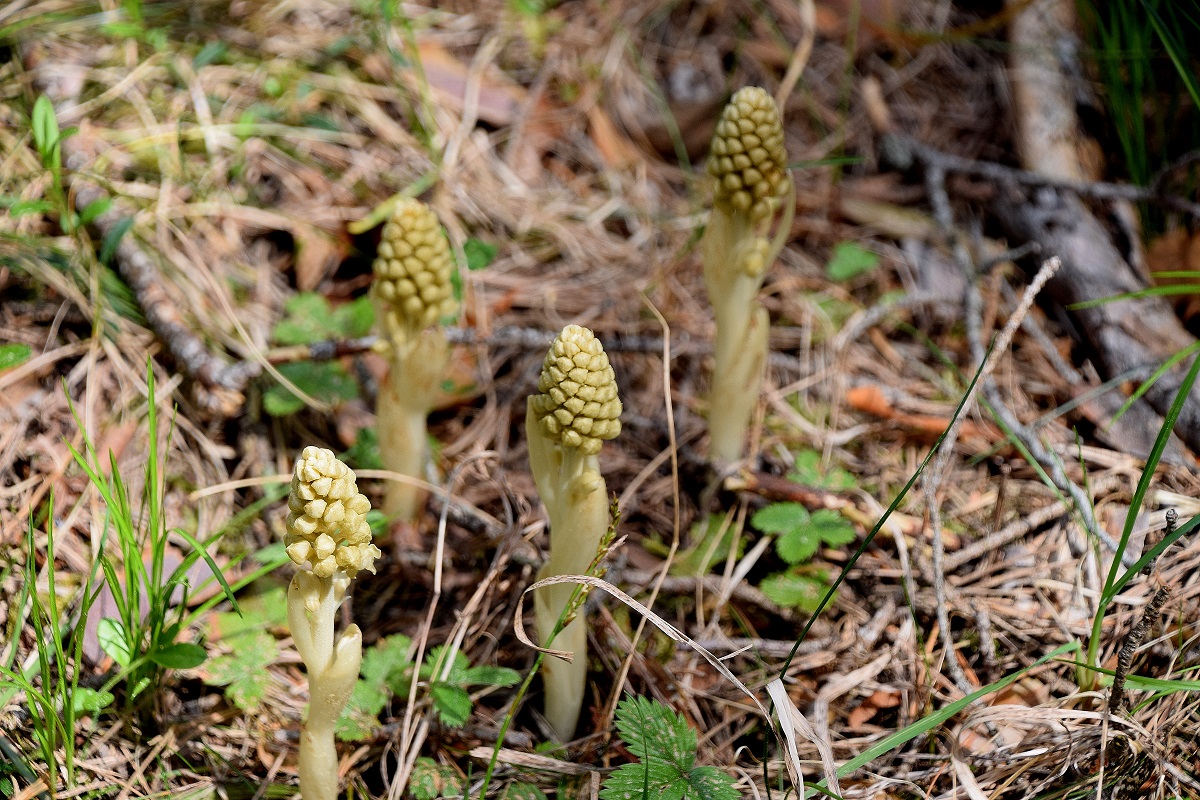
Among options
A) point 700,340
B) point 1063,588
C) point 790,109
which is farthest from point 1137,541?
→ point 790,109

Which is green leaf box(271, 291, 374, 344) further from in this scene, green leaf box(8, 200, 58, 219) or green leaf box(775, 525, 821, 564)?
green leaf box(775, 525, 821, 564)

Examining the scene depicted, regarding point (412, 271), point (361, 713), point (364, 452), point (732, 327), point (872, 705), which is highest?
point (412, 271)

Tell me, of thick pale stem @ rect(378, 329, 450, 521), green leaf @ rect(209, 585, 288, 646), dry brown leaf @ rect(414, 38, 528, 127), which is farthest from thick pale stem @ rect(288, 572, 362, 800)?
dry brown leaf @ rect(414, 38, 528, 127)

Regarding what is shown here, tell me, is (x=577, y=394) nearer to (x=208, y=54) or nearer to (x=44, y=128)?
(x=44, y=128)

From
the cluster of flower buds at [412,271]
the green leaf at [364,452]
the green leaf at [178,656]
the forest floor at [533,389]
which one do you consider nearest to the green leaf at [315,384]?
the forest floor at [533,389]

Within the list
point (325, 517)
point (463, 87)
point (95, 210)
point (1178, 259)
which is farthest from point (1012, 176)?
point (95, 210)
